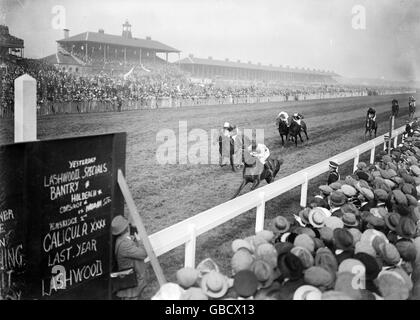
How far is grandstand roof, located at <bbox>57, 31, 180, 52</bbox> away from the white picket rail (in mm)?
1492

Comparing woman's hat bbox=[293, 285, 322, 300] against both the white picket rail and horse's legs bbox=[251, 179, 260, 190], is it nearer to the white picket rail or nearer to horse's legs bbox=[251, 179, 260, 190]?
the white picket rail

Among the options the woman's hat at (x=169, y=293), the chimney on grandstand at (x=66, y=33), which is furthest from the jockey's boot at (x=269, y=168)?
the woman's hat at (x=169, y=293)

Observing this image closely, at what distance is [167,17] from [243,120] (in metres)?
1.26

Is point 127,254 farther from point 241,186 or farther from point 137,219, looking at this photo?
point 241,186

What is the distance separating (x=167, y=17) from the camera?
386cm

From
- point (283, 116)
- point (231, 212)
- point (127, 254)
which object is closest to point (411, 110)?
point (283, 116)

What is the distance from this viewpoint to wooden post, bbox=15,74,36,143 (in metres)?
3.03

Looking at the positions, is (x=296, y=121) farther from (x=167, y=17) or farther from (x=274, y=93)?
(x=167, y=17)

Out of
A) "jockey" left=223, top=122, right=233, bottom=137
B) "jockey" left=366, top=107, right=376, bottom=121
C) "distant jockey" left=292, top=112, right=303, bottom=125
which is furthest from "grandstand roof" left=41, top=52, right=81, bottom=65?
"jockey" left=366, top=107, right=376, bottom=121

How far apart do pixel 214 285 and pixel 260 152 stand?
8.46 ft

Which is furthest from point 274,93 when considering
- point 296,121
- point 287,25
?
point 287,25

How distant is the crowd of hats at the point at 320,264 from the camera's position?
96.2 inches

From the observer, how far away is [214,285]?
2.45 meters

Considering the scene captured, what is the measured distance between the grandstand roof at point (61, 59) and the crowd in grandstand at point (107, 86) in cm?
5
